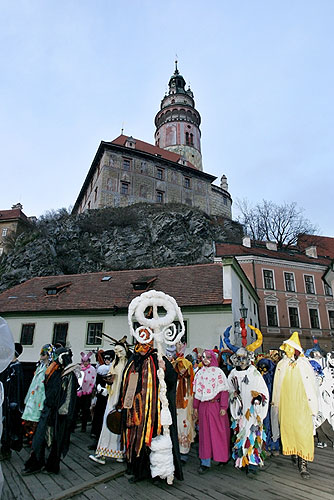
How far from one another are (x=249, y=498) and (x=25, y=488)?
10.7 feet

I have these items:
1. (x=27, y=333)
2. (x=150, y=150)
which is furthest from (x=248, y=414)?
(x=150, y=150)

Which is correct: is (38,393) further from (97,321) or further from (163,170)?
(163,170)

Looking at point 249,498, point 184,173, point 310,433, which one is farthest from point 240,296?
point 184,173

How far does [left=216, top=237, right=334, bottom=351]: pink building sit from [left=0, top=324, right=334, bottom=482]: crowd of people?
22172 mm

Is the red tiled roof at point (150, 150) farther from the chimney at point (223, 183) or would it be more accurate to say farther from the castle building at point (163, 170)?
the chimney at point (223, 183)

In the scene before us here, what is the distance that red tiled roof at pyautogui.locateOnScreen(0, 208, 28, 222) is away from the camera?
55312 mm

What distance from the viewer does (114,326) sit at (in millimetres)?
17031

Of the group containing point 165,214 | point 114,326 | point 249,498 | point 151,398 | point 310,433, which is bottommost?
point 249,498

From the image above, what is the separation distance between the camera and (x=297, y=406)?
18.3 feet

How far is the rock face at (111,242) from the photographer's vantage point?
118 ft

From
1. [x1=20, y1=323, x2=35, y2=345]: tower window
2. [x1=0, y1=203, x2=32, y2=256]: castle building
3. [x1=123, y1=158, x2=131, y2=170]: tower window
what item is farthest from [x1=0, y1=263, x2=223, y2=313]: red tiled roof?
[x1=0, y1=203, x2=32, y2=256]: castle building

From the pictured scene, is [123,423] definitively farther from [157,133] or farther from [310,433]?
→ [157,133]

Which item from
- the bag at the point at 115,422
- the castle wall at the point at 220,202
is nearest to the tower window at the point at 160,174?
the castle wall at the point at 220,202

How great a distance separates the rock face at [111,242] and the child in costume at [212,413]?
30.5 metres
